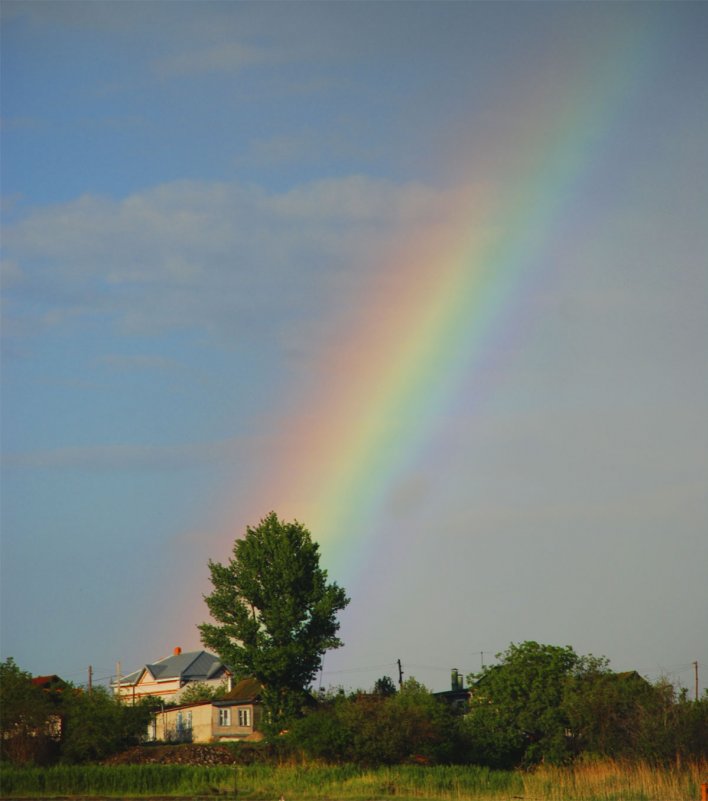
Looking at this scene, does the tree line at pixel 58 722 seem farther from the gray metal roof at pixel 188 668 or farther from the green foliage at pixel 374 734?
the gray metal roof at pixel 188 668

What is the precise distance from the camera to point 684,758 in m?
49.8

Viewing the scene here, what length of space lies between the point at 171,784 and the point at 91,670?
159 ft

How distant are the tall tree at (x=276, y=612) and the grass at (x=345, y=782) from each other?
25851mm

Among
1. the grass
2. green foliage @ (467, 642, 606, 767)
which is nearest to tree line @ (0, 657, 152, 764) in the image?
the grass

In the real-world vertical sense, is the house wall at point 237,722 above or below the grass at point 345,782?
below

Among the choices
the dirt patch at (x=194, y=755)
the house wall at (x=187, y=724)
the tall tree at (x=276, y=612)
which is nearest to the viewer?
the dirt patch at (x=194, y=755)

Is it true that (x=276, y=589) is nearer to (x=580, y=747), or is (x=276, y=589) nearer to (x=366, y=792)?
(x=580, y=747)

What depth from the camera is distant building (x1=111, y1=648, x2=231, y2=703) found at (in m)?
134

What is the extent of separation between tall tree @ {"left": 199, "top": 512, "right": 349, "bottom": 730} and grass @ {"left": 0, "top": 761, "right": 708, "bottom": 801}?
25.9 metres

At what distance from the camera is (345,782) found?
158ft

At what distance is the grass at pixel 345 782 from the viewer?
43562 mm

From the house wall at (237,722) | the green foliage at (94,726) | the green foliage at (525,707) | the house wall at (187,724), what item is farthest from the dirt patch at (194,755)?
the house wall at (187,724)

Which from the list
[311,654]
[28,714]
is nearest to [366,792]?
[28,714]

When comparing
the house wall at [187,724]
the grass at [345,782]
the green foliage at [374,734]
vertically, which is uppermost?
the green foliage at [374,734]
